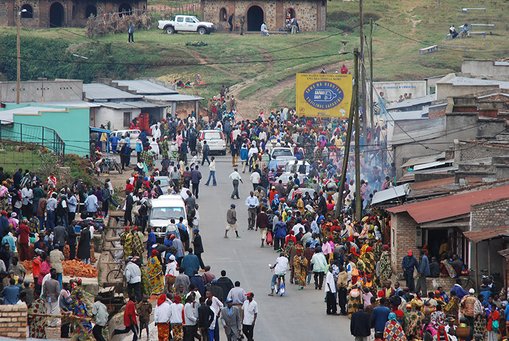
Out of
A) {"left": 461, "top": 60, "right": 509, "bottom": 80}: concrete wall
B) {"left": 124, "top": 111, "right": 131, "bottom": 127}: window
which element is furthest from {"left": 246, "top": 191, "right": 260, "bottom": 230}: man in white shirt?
{"left": 461, "top": 60, "right": 509, "bottom": 80}: concrete wall

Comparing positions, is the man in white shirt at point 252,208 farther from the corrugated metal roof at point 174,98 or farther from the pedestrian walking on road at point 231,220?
the corrugated metal roof at point 174,98

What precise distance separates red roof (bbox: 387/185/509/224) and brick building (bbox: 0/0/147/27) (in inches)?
2503

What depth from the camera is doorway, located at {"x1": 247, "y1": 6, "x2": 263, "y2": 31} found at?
333ft

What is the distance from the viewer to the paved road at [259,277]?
31.2 metres

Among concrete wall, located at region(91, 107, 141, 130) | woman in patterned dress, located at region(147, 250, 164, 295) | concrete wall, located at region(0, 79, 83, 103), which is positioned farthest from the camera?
concrete wall, located at region(0, 79, 83, 103)

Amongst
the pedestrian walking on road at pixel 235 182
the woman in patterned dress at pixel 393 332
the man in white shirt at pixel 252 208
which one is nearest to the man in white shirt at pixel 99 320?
the woman in patterned dress at pixel 393 332

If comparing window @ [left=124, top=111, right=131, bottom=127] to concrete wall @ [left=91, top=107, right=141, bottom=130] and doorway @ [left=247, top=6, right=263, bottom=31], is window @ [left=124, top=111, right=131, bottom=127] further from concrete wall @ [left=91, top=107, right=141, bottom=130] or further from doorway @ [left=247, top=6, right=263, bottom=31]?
doorway @ [left=247, top=6, right=263, bottom=31]

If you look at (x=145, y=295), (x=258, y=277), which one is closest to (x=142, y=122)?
(x=258, y=277)

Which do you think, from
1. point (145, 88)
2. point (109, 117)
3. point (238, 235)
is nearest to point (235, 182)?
point (238, 235)

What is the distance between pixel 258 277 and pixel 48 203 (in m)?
6.75

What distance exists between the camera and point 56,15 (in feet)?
336

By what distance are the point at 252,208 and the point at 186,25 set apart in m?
54.7

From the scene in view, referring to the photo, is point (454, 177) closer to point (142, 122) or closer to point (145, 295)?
point (145, 295)

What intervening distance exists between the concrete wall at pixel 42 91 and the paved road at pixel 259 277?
17170 millimetres
